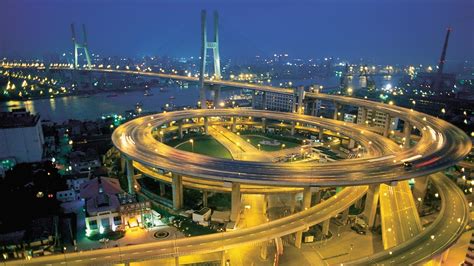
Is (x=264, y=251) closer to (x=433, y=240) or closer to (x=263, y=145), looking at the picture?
(x=433, y=240)

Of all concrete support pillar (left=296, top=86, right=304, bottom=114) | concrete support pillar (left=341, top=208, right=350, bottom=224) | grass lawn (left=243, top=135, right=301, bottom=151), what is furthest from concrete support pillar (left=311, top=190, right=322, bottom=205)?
concrete support pillar (left=296, top=86, right=304, bottom=114)

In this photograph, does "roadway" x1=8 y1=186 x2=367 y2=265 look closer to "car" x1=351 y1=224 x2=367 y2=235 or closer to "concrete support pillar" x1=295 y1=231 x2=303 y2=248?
"concrete support pillar" x1=295 y1=231 x2=303 y2=248

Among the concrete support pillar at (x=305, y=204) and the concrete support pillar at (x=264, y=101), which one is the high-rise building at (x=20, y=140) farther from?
the concrete support pillar at (x=264, y=101)

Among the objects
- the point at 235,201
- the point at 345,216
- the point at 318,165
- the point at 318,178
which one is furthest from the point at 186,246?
the point at 345,216

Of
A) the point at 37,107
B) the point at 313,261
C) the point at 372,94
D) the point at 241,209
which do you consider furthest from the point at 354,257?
the point at 37,107

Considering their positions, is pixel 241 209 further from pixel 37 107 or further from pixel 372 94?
pixel 37 107

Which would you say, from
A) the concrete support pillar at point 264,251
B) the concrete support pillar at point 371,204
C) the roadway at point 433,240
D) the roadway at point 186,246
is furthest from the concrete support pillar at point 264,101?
the concrete support pillar at point 264,251
